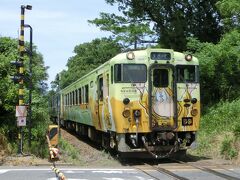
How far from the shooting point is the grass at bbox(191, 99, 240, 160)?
16688 millimetres

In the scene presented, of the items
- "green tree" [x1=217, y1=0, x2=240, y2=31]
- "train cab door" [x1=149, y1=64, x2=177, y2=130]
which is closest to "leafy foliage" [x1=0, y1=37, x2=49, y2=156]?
"train cab door" [x1=149, y1=64, x2=177, y2=130]

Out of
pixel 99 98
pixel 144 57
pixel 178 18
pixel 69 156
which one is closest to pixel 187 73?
pixel 144 57

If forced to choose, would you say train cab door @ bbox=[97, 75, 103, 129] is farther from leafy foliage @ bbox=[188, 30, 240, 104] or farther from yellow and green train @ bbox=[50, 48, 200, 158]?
leafy foliage @ bbox=[188, 30, 240, 104]

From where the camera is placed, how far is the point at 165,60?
1609 centimetres

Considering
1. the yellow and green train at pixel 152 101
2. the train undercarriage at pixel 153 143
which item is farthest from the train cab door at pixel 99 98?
the train undercarriage at pixel 153 143

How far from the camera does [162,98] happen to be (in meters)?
15.9

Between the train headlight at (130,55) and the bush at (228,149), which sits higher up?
the train headlight at (130,55)

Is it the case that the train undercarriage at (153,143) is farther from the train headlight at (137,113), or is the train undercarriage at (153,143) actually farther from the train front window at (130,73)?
the train front window at (130,73)

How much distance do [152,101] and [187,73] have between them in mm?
1547

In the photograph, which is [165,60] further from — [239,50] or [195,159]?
[239,50]

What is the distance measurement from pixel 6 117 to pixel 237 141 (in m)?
8.39

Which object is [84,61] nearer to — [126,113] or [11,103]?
[11,103]

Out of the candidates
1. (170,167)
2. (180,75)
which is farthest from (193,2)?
(170,167)

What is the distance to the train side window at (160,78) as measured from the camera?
16022 mm
